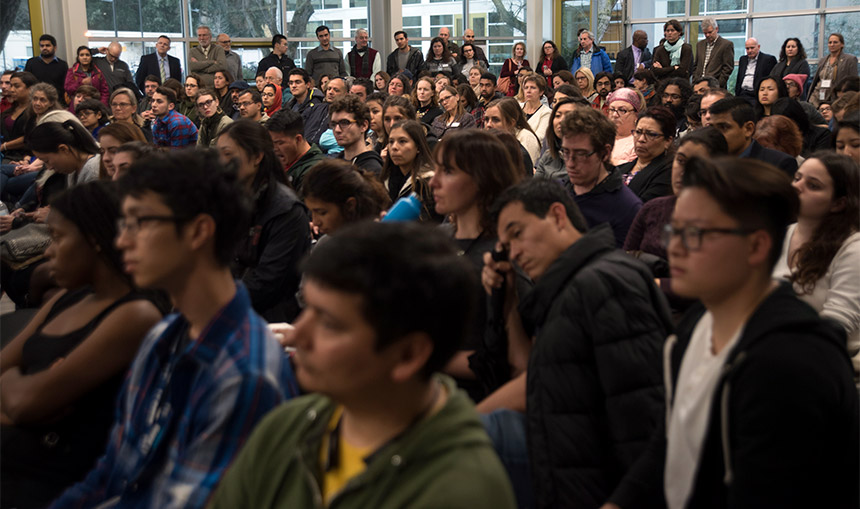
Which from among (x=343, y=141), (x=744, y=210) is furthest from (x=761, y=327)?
(x=343, y=141)

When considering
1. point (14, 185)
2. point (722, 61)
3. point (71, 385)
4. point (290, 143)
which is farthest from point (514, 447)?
point (722, 61)

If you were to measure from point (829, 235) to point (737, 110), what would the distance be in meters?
1.82

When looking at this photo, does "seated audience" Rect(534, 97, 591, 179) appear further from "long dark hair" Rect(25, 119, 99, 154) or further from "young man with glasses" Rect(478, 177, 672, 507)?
"young man with glasses" Rect(478, 177, 672, 507)

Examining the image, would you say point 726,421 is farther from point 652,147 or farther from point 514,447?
point 652,147

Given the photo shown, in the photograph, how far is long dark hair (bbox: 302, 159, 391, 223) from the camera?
333 cm

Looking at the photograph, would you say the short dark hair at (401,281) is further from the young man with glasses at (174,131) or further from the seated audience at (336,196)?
the young man with glasses at (174,131)

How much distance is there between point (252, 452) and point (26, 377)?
44.4 inches

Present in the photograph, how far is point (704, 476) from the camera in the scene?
1.62 metres

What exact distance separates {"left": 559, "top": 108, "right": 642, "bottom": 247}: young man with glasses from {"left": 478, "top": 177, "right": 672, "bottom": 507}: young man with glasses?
183cm

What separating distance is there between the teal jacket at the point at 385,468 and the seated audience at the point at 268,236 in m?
2.26

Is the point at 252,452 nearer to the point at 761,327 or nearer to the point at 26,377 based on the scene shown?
the point at 761,327

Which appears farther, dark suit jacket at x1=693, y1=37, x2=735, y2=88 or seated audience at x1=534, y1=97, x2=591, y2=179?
dark suit jacket at x1=693, y1=37, x2=735, y2=88

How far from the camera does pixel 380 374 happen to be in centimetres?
135

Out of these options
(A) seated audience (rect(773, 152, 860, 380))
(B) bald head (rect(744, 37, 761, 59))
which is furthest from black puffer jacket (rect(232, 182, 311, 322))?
(B) bald head (rect(744, 37, 761, 59))
